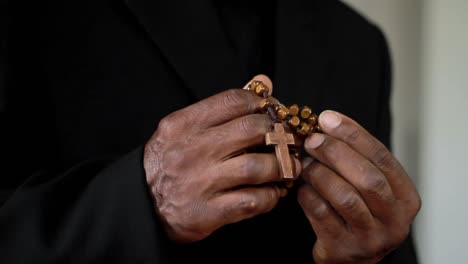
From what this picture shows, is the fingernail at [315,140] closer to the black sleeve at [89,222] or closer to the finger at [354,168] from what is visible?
the finger at [354,168]

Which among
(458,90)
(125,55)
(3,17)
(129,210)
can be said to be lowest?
(458,90)

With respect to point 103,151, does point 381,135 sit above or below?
below

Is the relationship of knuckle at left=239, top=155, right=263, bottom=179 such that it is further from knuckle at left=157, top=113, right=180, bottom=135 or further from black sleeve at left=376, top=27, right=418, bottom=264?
black sleeve at left=376, top=27, right=418, bottom=264

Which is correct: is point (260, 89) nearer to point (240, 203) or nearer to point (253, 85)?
point (253, 85)

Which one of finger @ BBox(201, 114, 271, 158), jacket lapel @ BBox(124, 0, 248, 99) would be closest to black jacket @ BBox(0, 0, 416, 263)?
jacket lapel @ BBox(124, 0, 248, 99)

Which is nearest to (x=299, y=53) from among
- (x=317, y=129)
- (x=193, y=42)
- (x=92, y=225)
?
(x=193, y=42)

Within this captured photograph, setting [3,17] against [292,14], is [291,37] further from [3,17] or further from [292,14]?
[3,17]

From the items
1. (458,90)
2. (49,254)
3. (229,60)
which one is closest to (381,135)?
(229,60)
